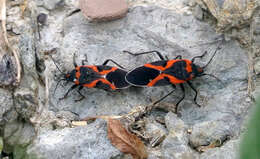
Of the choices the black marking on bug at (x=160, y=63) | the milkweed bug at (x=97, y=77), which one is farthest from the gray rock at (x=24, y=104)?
the black marking on bug at (x=160, y=63)

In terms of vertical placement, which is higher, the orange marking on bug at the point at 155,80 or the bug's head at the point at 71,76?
the orange marking on bug at the point at 155,80

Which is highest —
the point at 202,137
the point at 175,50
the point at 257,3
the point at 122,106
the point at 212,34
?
the point at 257,3

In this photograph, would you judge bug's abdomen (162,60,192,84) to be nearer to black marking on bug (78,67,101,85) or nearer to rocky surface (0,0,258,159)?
rocky surface (0,0,258,159)

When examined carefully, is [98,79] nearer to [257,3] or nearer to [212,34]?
[212,34]

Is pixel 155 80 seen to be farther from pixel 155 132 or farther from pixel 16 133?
pixel 16 133

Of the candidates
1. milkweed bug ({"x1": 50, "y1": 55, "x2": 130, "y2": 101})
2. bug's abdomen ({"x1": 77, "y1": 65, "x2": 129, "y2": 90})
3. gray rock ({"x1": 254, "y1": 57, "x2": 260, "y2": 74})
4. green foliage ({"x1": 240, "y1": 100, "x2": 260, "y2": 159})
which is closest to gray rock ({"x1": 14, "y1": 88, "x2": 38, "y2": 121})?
milkweed bug ({"x1": 50, "y1": 55, "x2": 130, "y2": 101})

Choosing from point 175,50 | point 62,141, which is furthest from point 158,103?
point 62,141

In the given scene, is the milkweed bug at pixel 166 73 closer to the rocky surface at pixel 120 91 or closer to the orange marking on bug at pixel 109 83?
the rocky surface at pixel 120 91
